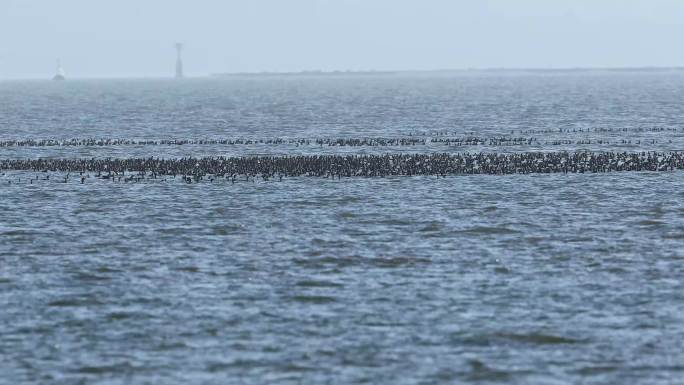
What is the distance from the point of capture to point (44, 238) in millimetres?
46531

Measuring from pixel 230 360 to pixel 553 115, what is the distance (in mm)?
114570

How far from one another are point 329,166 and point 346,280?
32.8m

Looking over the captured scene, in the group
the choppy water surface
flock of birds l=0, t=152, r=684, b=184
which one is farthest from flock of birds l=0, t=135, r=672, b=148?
the choppy water surface

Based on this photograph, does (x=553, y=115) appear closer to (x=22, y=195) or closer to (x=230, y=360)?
(x=22, y=195)

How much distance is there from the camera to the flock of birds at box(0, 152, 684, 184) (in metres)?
68.2

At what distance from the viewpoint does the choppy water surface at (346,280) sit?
93.7 feet

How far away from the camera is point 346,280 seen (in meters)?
37.5

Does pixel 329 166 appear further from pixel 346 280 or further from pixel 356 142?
pixel 346 280

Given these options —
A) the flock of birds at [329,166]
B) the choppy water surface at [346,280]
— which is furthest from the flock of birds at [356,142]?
the choppy water surface at [346,280]

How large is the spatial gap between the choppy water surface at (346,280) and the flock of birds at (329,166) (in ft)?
7.71

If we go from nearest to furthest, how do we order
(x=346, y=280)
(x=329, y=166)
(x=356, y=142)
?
1. (x=346, y=280)
2. (x=329, y=166)
3. (x=356, y=142)

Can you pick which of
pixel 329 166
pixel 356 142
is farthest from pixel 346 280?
pixel 356 142

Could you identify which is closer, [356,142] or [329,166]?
[329,166]

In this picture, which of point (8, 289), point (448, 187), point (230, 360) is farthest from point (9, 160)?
point (230, 360)
